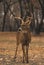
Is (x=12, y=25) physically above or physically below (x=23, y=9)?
below

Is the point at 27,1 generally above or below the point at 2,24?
above

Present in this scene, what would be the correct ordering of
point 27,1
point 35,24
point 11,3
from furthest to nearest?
point 11,3, point 35,24, point 27,1

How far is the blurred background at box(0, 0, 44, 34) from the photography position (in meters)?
25.2

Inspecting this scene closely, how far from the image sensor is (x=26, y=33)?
358 inches

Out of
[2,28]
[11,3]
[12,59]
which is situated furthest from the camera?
[2,28]

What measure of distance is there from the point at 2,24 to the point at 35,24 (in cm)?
744

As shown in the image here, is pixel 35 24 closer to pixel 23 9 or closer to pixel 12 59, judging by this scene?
pixel 23 9

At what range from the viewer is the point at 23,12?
2689cm

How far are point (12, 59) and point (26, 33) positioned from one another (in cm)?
185

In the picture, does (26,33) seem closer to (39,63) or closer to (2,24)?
(39,63)

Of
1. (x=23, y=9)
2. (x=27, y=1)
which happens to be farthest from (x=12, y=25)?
(x=27, y=1)

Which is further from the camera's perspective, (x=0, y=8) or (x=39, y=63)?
(x=0, y=8)

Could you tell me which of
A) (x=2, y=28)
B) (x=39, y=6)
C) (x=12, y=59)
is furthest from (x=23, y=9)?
(x=12, y=59)

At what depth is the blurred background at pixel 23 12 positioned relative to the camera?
25.2m
